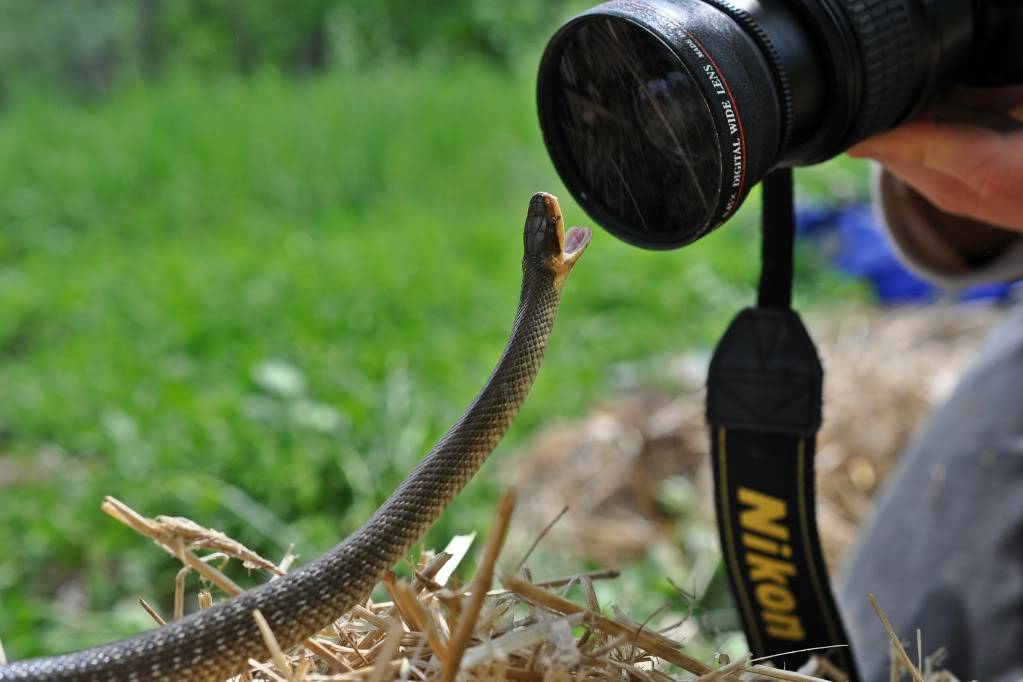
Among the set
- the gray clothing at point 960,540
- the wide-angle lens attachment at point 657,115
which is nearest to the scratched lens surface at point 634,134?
the wide-angle lens attachment at point 657,115

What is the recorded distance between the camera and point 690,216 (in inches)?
39.4

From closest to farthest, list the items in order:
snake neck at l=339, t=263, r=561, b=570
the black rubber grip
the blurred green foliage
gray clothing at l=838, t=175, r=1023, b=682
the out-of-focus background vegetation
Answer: snake neck at l=339, t=263, r=561, b=570 → the black rubber grip → gray clothing at l=838, t=175, r=1023, b=682 → the out-of-focus background vegetation → the blurred green foliage

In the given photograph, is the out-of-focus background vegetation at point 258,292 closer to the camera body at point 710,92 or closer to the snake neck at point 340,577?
the camera body at point 710,92

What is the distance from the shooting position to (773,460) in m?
1.32

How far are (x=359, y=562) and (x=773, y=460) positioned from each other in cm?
61

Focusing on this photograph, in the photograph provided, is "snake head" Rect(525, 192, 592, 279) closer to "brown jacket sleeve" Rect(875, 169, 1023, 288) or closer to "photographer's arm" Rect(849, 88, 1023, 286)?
"photographer's arm" Rect(849, 88, 1023, 286)

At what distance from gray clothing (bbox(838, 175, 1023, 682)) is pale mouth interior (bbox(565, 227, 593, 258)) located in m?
0.75

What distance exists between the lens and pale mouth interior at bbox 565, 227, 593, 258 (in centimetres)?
102

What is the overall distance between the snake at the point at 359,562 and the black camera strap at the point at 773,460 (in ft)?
1.29

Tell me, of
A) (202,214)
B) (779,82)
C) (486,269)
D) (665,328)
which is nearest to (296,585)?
(779,82)

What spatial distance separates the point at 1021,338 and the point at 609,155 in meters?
1.14

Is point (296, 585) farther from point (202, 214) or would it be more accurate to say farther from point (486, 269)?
point (202, 214)

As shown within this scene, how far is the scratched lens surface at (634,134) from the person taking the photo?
3.24 feet

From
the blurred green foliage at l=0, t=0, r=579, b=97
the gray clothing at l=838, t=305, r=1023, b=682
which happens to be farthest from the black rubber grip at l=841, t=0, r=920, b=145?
the blurred green foliage at l=0, t=0, r=579, b=97
